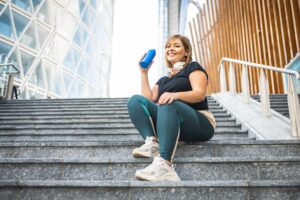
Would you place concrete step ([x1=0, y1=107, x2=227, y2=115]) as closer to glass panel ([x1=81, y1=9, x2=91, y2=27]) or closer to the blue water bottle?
the blue water bottle

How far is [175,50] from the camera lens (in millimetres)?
2408

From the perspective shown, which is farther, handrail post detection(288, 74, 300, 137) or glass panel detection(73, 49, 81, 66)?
glass panel detection(73, 49, 81, 66)

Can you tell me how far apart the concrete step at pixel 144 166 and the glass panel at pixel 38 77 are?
50.1ft

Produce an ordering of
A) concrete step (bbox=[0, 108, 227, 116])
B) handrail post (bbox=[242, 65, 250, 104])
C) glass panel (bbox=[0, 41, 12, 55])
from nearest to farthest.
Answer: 1. handrail post (bbox=[242, 65, 250, 104])
2. concrete step (bbox=[0, 108, 227, 116])
3. glass panel (bbox=[0, 41, 12, 55])

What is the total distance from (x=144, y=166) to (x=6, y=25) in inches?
593

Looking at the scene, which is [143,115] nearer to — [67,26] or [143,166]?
[143,166]

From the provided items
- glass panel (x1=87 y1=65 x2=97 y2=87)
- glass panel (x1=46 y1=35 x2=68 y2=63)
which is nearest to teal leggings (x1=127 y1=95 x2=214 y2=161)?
glass panel (x1=46 y1=35 x2=68 y2=63)

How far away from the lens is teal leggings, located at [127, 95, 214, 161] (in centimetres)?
188

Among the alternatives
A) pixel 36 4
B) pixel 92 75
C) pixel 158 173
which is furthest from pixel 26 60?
pixel 158 173

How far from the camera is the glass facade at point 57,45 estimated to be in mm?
15391

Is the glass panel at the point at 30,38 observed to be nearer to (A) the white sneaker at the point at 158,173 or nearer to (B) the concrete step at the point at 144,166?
(B) the concrete step at the point at 144,166

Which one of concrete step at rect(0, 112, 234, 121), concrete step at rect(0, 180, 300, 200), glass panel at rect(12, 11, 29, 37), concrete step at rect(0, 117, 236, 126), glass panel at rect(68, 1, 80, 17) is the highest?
glass panel at rect(68, 1, 80, 17)

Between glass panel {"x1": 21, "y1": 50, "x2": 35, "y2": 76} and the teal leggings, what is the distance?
15361 mm

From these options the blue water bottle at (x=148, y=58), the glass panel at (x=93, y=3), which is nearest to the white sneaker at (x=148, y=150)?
the blue water bottle at (x=148, y=58)
